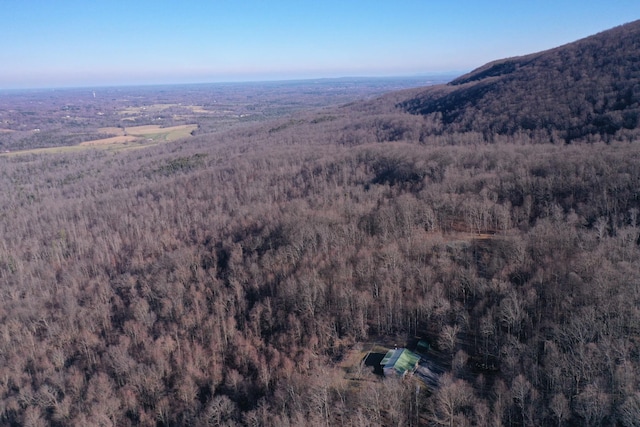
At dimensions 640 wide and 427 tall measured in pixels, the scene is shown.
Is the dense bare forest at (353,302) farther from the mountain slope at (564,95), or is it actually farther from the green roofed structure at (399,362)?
the mountain slope at (564,95)

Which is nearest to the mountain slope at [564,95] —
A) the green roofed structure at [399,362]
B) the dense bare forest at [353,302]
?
the dense bare forest at [353,302]

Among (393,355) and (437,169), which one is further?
(437,169)

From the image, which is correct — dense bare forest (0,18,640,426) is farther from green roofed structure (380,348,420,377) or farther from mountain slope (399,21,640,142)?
mountain slope (399,21,640,142)

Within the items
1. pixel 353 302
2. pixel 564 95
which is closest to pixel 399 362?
pixel 353 302

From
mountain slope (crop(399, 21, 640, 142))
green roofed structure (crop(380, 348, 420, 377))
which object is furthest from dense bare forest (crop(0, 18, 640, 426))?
mountain slope (crop(399, 21, 640, 142))

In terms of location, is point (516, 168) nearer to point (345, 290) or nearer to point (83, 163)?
point (345, 290)

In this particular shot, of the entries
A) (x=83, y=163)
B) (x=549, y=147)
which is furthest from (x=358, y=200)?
(x=83, y=163)
